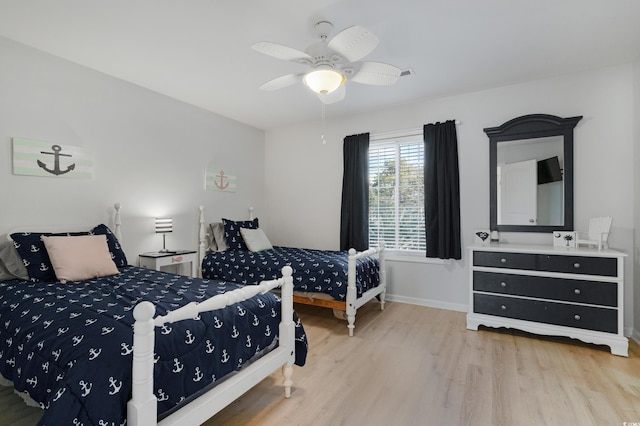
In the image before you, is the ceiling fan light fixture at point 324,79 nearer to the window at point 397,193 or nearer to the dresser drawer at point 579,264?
the window at point 397,193

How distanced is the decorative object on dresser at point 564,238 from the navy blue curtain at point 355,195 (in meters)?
2.09

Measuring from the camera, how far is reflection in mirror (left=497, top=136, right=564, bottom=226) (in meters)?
3.35

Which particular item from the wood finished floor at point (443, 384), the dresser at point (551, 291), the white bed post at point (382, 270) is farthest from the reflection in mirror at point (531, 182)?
the white bed post at point (382, 270)

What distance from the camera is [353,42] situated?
2.00m

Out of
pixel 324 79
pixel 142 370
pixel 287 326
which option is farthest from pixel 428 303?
pixel 142 370

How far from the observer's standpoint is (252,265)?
371 centimetres

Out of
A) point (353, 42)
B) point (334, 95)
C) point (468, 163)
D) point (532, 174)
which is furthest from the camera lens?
point (468, 163)

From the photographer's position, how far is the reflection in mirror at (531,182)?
132 inches

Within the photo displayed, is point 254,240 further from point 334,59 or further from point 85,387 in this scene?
point 85,387

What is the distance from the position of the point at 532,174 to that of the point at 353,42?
265cm

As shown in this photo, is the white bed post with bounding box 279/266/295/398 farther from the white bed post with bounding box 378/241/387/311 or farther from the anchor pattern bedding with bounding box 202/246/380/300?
the white bed post with bounding box 378/241/387/311

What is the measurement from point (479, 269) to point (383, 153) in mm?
1978

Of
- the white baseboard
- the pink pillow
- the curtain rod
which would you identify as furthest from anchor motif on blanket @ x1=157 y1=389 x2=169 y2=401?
the curtain rod

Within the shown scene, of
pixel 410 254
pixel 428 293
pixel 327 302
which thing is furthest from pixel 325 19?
pixel 428 293
